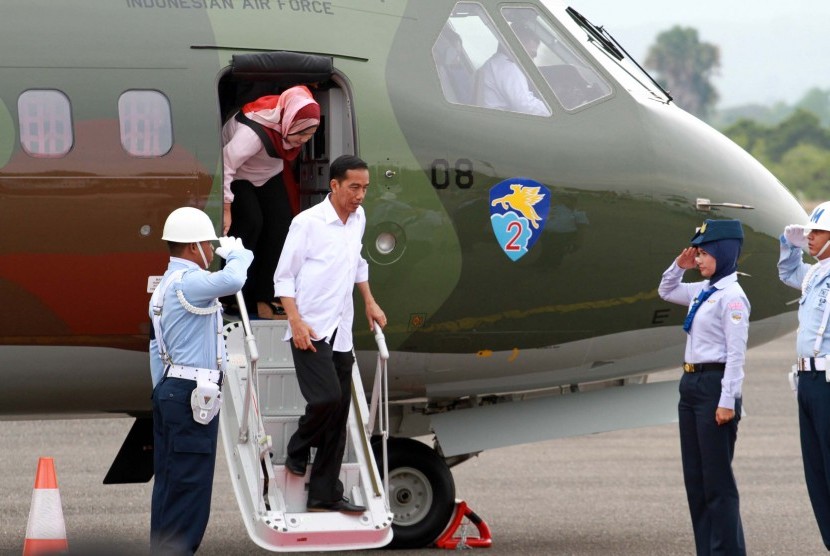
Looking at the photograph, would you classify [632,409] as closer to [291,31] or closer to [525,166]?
[525,166]

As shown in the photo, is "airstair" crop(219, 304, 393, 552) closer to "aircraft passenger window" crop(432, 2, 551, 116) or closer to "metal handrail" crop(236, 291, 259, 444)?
"metal handrail" crop(236, 291, 259, 444)

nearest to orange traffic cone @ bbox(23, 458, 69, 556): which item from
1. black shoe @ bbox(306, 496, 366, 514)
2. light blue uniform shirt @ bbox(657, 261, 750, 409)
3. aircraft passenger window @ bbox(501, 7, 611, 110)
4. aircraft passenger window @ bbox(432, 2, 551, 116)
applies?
black shoe @ bbox(306, 496, 366, 514)

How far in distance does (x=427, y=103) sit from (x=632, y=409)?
2.56 m

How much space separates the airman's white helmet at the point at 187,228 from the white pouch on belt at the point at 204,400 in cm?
76

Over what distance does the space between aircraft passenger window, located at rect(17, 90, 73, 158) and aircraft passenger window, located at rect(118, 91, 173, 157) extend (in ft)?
1.08

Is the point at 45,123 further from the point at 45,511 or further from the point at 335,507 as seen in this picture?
the point at 335,507

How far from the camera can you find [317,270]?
8.55m

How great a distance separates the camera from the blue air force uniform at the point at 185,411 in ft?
26.1

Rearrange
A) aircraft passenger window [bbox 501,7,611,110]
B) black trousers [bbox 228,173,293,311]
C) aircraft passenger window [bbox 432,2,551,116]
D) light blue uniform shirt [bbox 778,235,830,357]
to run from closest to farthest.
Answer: light blue uniform shirt [bbox 778,235,830,357] < black trousers [bbox 228,173,293,311] < aircraft passenger window [bbox 432,2,551,116] < aircraft passenger window [bbox 501,7,611,110]

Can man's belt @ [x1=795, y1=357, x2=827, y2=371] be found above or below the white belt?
below

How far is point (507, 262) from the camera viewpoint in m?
9.66

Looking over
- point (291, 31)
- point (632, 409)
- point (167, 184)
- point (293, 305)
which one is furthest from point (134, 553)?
point (632, 409)

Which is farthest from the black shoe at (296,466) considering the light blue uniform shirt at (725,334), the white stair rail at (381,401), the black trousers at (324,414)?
the light blue uniform shirt at (725,334)

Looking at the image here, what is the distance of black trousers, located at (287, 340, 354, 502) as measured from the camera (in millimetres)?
8531
